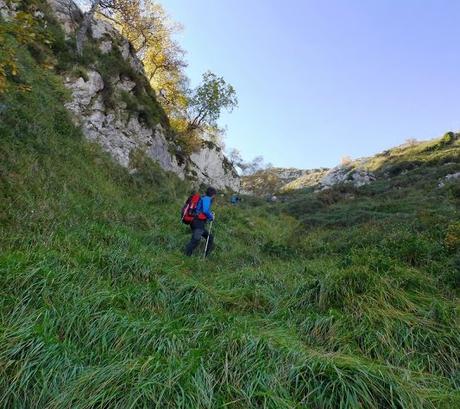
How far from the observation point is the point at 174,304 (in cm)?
578

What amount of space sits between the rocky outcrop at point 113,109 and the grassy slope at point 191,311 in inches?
157

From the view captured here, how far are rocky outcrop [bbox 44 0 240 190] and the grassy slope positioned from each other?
399cm

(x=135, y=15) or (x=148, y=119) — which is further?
(x=135, y=15)

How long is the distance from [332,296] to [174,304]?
233 centimetres

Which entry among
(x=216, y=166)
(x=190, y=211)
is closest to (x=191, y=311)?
(x=190, y=211)

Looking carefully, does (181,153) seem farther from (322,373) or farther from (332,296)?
(322,373)

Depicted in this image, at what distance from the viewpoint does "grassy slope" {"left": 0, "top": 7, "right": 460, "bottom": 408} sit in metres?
3.75

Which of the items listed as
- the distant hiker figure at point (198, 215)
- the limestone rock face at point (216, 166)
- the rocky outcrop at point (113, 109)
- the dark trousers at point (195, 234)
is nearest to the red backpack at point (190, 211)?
the distant hiker figure at point (198, 215)

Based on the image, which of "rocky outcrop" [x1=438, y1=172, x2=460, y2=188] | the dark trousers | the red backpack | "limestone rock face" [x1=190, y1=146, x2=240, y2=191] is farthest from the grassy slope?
"limestone rock face" [x1=190, y1=146, x2=240, y2=191]

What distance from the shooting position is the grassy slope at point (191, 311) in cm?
375

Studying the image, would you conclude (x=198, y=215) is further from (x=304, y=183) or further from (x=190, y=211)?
(x=304, y=183)

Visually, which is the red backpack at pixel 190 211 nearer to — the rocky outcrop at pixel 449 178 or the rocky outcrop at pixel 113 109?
the rocky outcrop at pixel 113 109

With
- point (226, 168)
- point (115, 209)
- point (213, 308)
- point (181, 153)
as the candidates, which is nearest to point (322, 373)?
point (213, 308)

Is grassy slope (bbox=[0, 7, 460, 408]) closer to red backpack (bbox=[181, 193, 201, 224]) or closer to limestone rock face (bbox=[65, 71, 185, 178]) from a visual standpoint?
red backpack (bbox=[181, 193, 201, 224])
